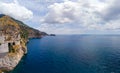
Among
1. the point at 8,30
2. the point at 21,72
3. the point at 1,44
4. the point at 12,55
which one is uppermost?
the point at 8,30

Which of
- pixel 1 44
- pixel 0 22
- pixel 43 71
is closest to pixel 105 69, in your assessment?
pixel 43 71

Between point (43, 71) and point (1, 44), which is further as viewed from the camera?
point (1, 44)

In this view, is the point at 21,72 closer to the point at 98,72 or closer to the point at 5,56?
the point at 5,56

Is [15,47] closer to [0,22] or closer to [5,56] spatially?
[5,56]

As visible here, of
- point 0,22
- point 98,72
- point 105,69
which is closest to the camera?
point 98,72

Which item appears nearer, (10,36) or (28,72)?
(28,72)

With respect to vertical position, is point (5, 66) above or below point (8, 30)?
below

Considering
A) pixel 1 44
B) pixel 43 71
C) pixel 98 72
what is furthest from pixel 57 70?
pixel 1 44

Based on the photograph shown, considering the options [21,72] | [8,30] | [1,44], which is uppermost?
[8,30]

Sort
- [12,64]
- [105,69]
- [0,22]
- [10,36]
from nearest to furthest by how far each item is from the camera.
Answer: [105,69], [12,64], [10,36], [0,22]
